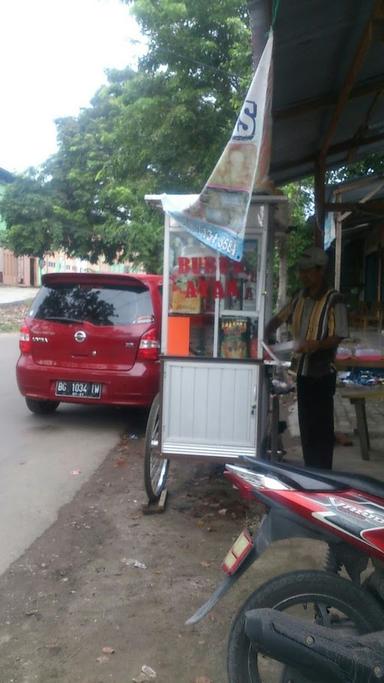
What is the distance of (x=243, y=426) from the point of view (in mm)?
4758

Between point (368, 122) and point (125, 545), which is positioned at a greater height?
point (368, 122)

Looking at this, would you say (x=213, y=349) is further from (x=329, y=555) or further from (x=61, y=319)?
(x=61, y=319)

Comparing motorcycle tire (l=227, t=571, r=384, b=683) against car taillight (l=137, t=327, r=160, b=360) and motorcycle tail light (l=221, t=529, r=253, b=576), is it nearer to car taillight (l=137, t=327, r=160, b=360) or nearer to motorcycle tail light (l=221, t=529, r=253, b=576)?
motorcycle tail light (l=221, t=529, r=253, b=576)

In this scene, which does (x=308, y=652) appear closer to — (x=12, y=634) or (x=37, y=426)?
(x=12, y=634)

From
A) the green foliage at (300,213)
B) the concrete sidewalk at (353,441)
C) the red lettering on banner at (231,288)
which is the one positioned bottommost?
the concrete sidewalk at (353,441)

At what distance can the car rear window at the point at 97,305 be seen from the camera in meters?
7.48

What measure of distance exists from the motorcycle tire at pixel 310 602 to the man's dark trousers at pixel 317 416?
8.01 feet

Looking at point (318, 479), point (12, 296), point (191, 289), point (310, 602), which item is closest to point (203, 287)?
point (191, 289)

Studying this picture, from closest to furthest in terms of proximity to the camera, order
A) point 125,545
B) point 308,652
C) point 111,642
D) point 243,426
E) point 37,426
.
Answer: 1. point 308,652
2. point 111,642
3. point 125,545
4. point 243,426
5. point 37,426

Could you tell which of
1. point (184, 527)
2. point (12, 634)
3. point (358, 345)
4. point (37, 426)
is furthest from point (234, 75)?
point (12, 634)

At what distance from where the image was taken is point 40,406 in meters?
8.41

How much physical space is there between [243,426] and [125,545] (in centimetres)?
115

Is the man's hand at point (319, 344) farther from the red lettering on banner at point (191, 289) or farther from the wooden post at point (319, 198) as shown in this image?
the wooden post at point (319, 198)

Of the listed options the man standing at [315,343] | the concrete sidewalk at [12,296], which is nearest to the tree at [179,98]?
the man standing at [315,343]
